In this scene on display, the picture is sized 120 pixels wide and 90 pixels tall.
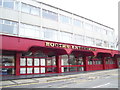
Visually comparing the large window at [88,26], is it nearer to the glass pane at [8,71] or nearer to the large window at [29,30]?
the large window at [29,30]

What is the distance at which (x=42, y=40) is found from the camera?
16.2 meters

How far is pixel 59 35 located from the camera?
24188 mm

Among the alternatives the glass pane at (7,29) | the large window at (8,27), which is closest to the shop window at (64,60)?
the large window at (8,27)

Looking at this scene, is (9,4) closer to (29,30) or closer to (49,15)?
(29,30)

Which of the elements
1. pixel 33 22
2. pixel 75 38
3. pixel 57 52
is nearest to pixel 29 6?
pixel 33 22

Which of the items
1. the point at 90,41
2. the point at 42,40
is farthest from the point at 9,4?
the point at 90,41

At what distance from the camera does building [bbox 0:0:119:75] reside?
1599cm

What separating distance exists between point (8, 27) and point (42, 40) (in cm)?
526

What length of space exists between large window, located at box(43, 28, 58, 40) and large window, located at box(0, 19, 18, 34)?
195 inches

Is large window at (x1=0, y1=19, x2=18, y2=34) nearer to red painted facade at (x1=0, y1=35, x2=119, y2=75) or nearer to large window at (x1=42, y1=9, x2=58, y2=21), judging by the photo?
red painted facade at (x1=0, y1=35, x2=119, y2=75)

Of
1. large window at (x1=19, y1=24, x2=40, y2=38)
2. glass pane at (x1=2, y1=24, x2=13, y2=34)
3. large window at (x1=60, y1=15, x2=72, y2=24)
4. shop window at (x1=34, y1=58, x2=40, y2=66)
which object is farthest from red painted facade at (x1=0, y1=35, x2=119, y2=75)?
large window at (x1=60, y1=15, x2=72, y2=24)

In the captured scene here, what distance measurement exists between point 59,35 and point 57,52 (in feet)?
16.3

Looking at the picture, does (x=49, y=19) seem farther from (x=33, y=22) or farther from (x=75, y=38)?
(x=75, y=38)

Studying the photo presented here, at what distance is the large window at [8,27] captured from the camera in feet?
57.2
